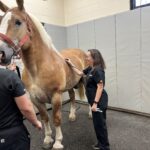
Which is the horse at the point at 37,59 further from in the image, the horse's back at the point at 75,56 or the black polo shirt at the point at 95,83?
the horse's back at the point at 75,56

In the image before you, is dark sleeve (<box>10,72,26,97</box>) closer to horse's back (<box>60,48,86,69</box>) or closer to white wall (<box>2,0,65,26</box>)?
horse's back (<box>60,48,86,69</box>)

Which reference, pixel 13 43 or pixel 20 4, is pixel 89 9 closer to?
pixel 20 4

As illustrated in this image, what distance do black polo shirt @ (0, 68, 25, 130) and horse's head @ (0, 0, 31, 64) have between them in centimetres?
57

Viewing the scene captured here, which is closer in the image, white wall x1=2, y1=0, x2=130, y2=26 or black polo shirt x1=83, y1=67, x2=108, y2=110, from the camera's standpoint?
black polo shirt x1=83, y1=67, x2=108, y2=110

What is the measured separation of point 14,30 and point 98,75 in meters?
0.96

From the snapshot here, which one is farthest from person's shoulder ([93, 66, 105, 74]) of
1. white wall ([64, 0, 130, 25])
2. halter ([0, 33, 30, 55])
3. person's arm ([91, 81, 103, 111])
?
white wall ([64, 0, 130, 25])

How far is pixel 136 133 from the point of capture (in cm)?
283

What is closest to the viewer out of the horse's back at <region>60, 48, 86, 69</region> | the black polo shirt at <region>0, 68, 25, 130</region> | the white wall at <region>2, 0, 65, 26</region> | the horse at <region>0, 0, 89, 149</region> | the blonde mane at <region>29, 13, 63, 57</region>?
the black polo shirt at <region>0, 68, 25, 130</region>

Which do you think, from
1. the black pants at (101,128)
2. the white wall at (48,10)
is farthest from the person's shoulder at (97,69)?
the white wall at (48,10)

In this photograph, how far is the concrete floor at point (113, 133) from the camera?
251cm

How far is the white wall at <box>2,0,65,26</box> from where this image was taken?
13.5 ft

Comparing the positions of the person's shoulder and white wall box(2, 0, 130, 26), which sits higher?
white wall box(2, 0, 130, 26)

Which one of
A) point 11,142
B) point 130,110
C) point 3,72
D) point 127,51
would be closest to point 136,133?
point 130,110

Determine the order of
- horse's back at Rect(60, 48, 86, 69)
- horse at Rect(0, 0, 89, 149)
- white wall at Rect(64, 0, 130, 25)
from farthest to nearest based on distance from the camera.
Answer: white wall at Rect(64, 0, 130, 25) < horse's back at Rect(60, 48, 86, 69) < horse at Rect(0, 0, 89, 149)
